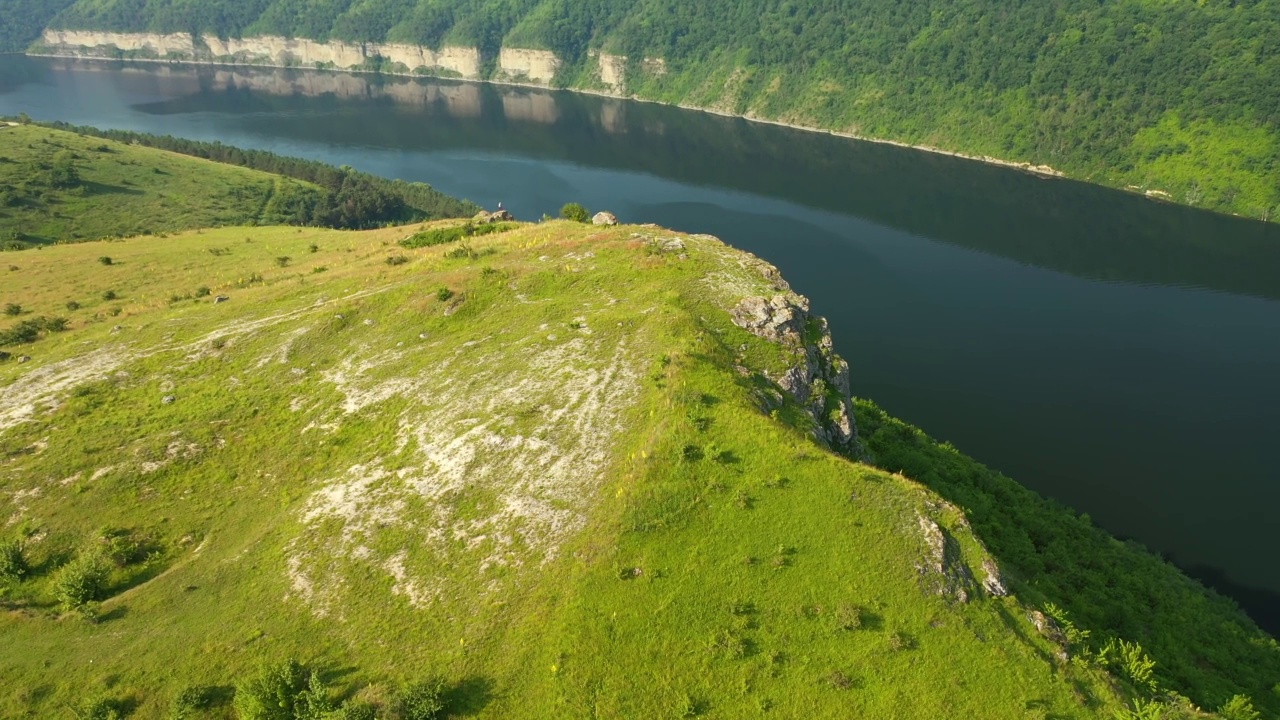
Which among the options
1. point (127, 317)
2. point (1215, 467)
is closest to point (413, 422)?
point (127, 317)

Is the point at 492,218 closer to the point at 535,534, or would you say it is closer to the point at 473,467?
the point at 473,467

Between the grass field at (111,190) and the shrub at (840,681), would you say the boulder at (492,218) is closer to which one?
the shrub at (840,681)

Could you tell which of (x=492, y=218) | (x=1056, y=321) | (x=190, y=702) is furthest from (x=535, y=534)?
(x=1056, y=321)

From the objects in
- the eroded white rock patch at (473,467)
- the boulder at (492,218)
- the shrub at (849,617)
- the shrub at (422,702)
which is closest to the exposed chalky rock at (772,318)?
the eroded white rock patch at (473,467)

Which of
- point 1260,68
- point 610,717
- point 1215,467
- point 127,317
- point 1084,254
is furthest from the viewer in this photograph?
point 1260,68

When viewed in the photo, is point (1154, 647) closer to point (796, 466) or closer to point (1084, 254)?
point (796, 466)
